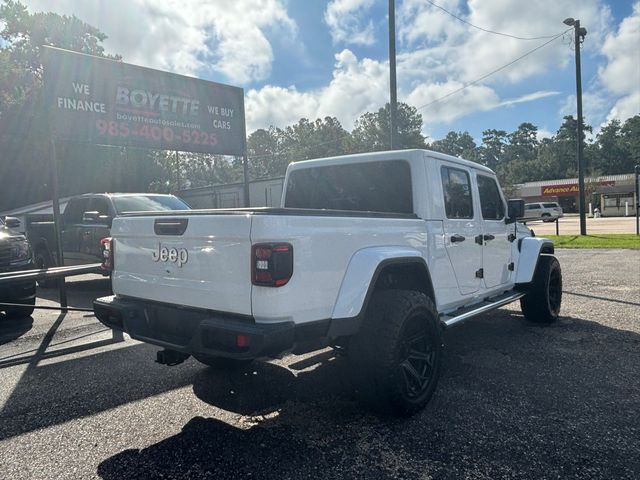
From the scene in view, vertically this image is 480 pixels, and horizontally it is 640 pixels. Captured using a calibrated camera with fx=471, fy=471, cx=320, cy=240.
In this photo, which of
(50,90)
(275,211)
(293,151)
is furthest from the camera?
(293,151)

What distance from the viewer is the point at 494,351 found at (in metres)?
4.96

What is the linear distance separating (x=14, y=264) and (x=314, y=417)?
5674mm

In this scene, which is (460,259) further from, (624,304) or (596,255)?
(596,255)

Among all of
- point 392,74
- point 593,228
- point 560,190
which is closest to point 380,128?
point 560,190

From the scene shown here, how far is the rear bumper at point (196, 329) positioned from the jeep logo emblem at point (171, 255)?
32cm

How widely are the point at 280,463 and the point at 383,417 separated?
0.86 m

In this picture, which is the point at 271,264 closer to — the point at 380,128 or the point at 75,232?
the point at 75,232

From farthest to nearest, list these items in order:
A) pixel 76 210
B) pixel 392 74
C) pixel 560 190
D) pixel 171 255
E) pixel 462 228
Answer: pixel 560 190 < pixel 392 74 < pixel 76 210 < pixel 462 228 < pixel 171 255

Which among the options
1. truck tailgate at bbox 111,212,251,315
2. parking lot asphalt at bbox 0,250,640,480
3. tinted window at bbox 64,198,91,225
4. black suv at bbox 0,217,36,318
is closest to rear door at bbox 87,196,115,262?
tinted window at bbox 64,198,91,225

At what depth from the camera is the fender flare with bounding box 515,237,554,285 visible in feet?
18.6

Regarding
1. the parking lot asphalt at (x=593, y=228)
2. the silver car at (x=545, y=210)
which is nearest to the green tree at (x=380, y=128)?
the silver car at (x=545, y=210)

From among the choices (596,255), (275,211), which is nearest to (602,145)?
(596,255)

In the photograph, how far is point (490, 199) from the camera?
523 centimetres

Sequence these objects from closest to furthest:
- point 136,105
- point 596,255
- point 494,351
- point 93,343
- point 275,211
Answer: point 275,211 → point 494,351 → point 93,343 → point 136,105 → point 596,255
